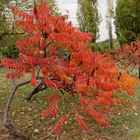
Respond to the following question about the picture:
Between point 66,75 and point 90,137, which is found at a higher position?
point 66,75

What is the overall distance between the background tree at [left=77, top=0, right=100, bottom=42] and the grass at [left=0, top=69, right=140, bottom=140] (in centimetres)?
3555

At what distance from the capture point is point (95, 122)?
15539 millimetres

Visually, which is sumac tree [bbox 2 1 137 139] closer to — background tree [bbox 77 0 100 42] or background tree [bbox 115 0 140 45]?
background tree [bbox 115 0 140 45]

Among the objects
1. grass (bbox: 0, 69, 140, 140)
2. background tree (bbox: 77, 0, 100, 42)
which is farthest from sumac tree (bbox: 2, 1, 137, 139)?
background tree (bbox: 77, 0, 100, 42)

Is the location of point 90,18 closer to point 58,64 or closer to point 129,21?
point 129,21

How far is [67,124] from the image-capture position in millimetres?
15055

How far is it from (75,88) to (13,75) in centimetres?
201

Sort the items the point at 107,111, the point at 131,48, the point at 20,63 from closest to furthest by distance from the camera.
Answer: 1. the point at 20,63
2. the point at 107,111
3. the point at 131,48

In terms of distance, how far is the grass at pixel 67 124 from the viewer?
14.2m

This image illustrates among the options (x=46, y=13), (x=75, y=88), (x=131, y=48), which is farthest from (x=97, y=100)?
(x=131, y=48)

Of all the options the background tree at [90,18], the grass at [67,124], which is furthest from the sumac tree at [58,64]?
the background tree at [90,18]

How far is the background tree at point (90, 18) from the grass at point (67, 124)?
117 ft

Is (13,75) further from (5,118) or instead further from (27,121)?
(27,121)

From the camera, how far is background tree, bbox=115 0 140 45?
38.1 m
